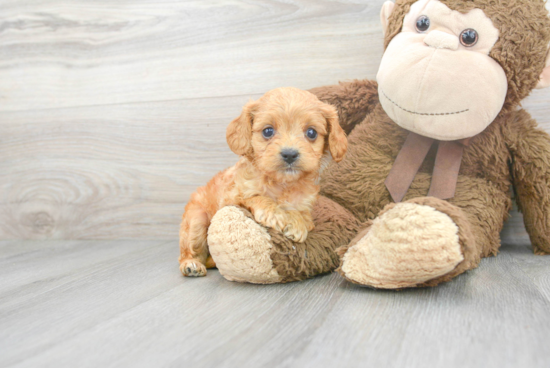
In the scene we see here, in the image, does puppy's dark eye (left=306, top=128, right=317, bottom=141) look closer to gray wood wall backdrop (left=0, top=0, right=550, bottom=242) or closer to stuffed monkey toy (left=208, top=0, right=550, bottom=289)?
stuffed monkey toy (left=208, top=0, right=550, bottom=289)

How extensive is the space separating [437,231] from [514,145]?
2.11 ft

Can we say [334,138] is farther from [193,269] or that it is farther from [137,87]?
[137,87]

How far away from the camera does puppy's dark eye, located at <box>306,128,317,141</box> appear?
1217mm

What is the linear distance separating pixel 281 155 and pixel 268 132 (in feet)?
0.34

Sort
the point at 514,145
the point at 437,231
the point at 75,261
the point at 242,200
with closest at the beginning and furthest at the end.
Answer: the point at 437,231
the point at 242,200
the point at 514,145
the point at 75,261

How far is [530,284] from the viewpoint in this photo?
1.15 metres

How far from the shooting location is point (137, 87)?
2025 mm

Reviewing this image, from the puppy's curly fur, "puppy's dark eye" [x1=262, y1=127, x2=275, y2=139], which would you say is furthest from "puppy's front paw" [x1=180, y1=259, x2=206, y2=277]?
"puppy's dark eye" [x1=262, y1=127, x2=275, y2=139]

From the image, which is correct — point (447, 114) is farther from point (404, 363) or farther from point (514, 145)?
point (404, 363)

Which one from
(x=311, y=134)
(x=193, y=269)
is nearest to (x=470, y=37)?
(x=311, y=134)

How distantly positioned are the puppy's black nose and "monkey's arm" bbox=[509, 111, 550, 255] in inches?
30.9

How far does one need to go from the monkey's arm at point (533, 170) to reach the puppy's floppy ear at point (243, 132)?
0.87 m

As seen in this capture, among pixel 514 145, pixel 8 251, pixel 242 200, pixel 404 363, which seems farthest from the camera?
pixel 8 251

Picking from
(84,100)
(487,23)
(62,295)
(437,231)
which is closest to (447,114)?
(487,23)
